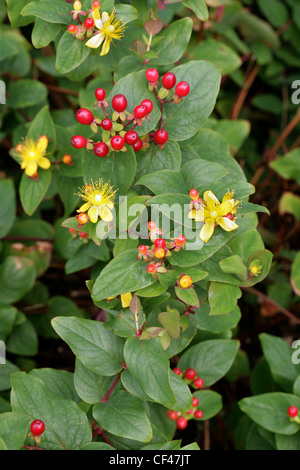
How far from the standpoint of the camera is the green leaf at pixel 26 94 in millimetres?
1299

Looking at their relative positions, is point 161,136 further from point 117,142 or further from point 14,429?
point 14,429

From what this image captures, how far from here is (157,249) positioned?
73cm

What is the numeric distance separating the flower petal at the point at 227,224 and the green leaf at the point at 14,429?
0.45 metres

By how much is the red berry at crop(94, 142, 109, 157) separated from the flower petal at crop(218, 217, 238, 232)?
233mm

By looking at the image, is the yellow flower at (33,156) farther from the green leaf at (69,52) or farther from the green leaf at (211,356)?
the green leaf at (211,356)

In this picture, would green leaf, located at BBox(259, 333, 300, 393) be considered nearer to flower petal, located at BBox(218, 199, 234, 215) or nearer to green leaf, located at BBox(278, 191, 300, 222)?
flower petal, located at BBox(218, 199, 234, 215)

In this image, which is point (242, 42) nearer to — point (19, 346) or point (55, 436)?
point (19, 346)

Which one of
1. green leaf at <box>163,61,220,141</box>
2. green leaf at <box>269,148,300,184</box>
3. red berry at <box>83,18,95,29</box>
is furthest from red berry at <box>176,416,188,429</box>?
green leaf at <box>269,148,300,184</box>

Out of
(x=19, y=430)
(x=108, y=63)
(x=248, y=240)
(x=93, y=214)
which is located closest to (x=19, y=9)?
(x=108, y=63)

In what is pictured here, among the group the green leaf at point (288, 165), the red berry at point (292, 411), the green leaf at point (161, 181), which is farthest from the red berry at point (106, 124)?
the green leaf at point (288, 165)

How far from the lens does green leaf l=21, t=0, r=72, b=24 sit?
2.60 feet

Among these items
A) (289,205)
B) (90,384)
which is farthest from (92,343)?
(289,205)

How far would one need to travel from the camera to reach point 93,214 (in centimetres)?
78

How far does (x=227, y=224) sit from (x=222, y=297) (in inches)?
5.3
